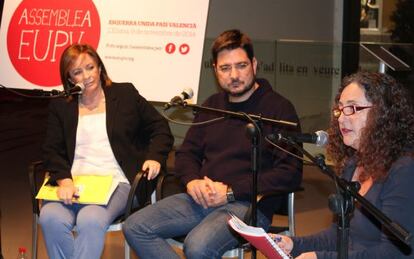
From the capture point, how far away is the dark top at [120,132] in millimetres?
3766

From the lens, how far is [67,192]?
359 cm

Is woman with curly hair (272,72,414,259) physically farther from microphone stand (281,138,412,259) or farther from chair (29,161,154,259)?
chair (29,161,154,259)

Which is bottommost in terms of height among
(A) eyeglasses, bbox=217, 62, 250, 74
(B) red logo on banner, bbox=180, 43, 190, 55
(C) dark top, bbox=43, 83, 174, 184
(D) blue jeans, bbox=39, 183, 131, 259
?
(D) blue jeans, bbox=39, 183, 131, 259

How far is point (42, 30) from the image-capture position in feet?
15.4

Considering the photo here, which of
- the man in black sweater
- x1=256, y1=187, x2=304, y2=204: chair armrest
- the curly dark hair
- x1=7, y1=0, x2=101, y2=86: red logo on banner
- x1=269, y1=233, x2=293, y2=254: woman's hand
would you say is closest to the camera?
the curly dark hair

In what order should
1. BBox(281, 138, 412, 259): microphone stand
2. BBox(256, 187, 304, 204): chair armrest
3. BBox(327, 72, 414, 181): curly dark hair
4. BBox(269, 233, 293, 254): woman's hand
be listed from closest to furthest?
1. BBox(281, 138, 412, 259): microphone stand
2. BBox(327, 72, 414, 181): curly dark hair
3. BBox(269, 233, 293, 254): woman's hand
4. BBox(256, 187, 304, 204): chair armrest

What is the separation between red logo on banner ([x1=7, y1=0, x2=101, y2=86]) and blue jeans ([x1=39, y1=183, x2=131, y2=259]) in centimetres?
127

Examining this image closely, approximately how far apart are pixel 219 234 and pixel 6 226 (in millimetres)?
2470

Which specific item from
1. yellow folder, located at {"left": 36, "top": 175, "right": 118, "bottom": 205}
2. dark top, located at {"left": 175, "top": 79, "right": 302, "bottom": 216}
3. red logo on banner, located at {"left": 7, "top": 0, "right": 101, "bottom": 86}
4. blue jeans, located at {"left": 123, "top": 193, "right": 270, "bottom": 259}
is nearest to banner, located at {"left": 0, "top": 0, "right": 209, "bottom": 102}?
red logo on banner, located at {"left": 7, "top": 0, "right": 101, "bottom": 86}

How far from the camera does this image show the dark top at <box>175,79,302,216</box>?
3.36 m

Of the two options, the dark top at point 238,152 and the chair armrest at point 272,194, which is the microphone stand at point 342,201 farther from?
the dark top at point 238,152

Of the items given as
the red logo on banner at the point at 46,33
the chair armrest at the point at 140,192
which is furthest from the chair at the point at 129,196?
the red logo on banner at the point at 46,33

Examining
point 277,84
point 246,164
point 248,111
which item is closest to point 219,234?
point 246,164

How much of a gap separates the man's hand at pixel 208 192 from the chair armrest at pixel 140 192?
29 cm
